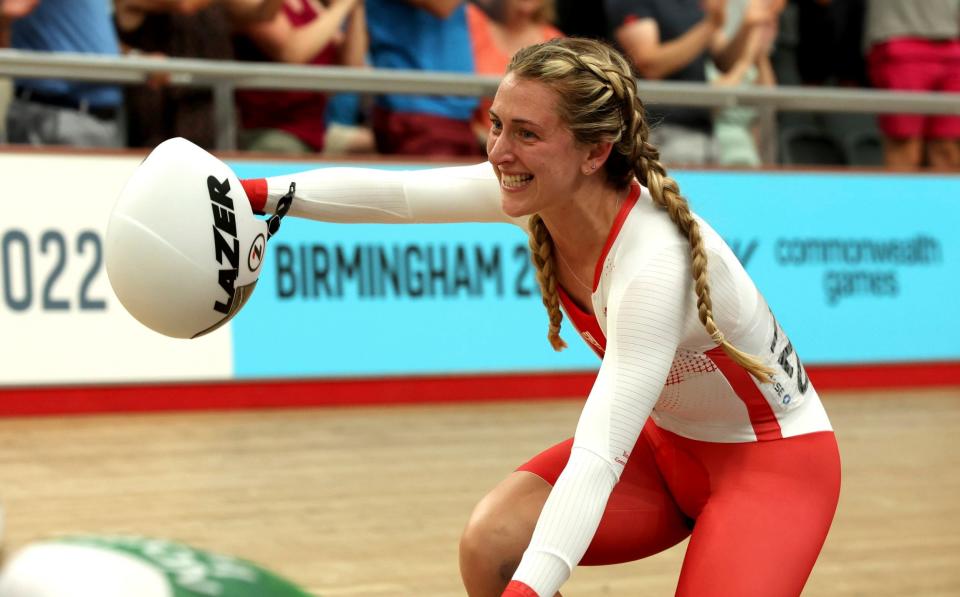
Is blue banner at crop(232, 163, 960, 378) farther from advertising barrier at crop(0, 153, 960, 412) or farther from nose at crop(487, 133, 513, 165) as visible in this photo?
nose at crop(487, 133, 513, 165)

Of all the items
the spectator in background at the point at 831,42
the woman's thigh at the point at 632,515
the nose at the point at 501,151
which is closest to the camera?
the nose at the point at 501,151

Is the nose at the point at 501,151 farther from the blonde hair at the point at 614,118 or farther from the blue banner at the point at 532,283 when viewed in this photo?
the blue banner at the point at 532,283

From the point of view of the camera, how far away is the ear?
8.23ft

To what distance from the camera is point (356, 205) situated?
9.16ft

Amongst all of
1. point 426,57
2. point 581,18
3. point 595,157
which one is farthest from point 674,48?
point 595,157

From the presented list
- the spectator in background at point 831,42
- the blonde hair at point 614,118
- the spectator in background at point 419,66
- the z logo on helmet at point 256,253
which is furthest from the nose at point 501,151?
the spectator in background at point 831,42

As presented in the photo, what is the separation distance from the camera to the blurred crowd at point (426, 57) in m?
6.40

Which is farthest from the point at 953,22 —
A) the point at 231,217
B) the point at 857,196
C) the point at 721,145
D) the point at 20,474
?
the point at 231,217

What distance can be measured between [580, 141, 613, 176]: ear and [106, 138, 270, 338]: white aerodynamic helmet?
0.69 m

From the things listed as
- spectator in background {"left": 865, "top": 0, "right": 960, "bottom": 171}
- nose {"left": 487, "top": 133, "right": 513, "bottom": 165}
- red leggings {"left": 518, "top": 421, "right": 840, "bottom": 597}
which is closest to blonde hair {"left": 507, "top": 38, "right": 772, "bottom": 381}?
nose {"left": 487, "top": 133, "right": 513, "bottom": 165}

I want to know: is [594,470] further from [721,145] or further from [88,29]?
[721,145]

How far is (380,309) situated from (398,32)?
1.53 meters

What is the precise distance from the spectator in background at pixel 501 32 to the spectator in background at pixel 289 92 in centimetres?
78

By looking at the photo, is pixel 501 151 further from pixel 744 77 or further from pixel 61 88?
pixel 744 77
